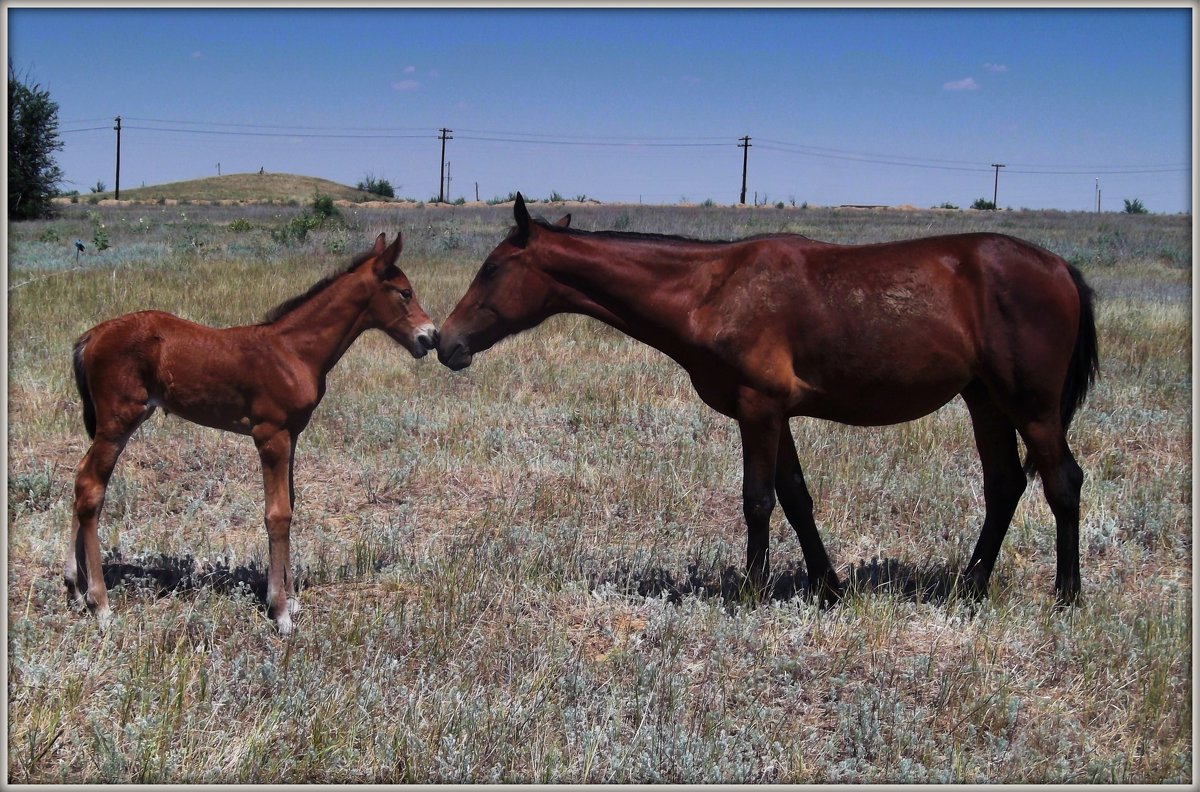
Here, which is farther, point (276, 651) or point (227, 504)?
point (227, 504)

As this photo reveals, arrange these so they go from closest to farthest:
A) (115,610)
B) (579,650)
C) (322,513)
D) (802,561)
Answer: (579,650), (115,610), (802,561), (322,513)

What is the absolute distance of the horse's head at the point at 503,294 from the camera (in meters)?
5.43

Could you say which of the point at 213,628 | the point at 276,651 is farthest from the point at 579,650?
the point at 213,628

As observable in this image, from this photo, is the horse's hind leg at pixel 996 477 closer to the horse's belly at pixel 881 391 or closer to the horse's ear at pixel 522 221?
the horse's belly at pixel 881 391

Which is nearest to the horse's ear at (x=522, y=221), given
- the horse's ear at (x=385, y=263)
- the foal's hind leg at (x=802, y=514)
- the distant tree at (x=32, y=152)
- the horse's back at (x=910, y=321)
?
the horse's ear at (x=385, y=263)

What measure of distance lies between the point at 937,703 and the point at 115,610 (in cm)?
421

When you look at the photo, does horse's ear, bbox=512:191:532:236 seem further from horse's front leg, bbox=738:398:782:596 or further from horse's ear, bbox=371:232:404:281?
horse's front leg, bbox=738:398:782:596

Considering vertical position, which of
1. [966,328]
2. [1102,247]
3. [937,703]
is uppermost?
[1102,247]

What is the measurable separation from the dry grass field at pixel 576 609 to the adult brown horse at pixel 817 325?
0.79m

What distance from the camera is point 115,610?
16.4 ft

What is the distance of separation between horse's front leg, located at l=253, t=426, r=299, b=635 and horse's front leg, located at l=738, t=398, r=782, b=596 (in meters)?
2.48

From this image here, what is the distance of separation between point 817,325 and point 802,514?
3.82ft

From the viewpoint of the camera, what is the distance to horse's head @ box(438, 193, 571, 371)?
5.43 m

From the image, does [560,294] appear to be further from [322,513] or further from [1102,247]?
[1102,247]
